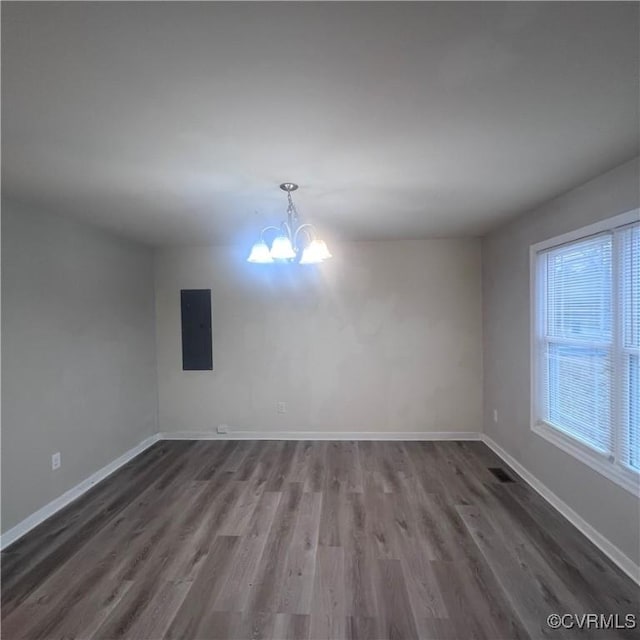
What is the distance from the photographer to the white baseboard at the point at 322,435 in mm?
4078

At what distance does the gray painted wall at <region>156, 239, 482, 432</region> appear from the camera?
13.4 ft

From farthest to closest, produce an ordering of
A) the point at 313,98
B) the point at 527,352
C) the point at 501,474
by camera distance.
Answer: the point at 501,474
the point at 527,352
the point at 313,98

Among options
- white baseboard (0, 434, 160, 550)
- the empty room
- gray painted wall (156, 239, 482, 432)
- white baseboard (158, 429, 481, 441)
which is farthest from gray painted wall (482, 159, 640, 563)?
white baseboard (0, 434, 160, 550)

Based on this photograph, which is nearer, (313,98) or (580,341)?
(313,98)

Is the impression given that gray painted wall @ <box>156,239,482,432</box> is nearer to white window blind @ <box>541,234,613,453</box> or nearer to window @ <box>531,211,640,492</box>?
window @ <box>531,211,640,492</box>

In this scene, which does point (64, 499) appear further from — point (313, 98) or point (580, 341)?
point (580, 341)

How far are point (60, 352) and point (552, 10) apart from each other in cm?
356

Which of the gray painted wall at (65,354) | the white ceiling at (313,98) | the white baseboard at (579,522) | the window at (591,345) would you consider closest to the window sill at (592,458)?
the window at (591,345)

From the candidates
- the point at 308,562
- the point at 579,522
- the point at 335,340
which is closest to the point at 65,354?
the point at 308,562

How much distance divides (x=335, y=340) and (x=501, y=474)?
2185mm

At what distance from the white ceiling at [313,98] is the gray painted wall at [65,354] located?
1.89 ft

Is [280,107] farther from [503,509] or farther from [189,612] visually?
[503,509]

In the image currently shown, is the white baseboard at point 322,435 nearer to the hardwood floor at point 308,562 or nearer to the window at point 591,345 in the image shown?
the hardwood floor at point 308,562

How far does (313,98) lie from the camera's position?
131 centimetres
